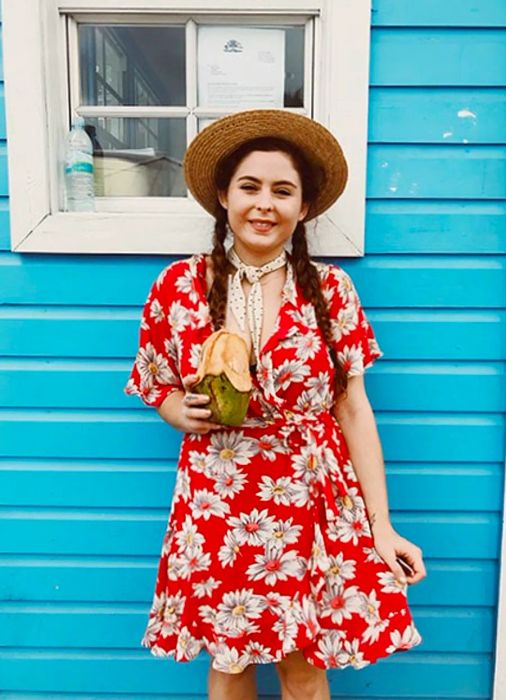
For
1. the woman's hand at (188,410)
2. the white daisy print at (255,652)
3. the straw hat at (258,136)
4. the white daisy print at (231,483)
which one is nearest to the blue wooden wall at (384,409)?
the straw hat at (258,136)

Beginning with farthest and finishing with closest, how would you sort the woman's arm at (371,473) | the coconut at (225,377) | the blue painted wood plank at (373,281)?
the blue painted wood plank at (373,281), the woman's arm at (371,473), the coconut at (225,377)

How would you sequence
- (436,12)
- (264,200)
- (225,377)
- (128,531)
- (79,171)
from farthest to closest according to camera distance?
(128,531)
(79,171)
(436,12)
(264,200)
(225,377)

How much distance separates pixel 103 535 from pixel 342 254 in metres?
1.21

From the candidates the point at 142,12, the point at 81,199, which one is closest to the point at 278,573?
the point at 81,199

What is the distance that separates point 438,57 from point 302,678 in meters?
1.82

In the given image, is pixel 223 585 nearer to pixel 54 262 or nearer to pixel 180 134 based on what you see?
pixel 54 262

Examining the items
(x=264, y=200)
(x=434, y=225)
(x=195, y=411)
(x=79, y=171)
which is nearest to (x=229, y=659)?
(x=195, y=411)

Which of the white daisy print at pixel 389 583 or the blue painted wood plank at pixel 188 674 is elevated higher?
the white daisy print at pixel 389 583

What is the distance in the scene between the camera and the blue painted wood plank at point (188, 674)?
2.08m

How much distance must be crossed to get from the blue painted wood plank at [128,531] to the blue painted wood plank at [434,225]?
2.91ft

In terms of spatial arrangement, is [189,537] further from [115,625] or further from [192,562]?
[115,625]

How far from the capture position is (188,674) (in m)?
2.08

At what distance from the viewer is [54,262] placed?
191cm

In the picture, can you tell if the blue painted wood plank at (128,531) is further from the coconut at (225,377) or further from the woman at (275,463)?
the coconut at (225,377)
